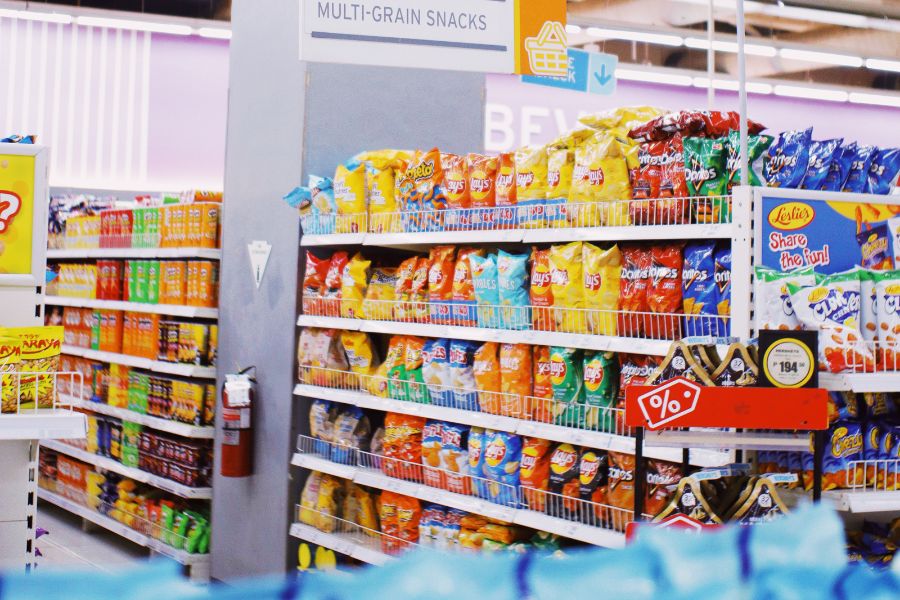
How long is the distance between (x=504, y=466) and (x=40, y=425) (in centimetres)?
188

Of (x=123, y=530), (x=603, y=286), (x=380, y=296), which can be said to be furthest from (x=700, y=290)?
(x=123, y=530)

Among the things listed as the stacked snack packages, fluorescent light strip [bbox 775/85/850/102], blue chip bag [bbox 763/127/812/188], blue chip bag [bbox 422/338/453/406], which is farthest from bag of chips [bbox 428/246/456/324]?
fluorescent light strip [bbox 775/85/850/102]

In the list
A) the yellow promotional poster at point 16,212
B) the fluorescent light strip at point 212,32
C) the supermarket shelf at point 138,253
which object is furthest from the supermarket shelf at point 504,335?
the fluorescent light strip at point 212,32

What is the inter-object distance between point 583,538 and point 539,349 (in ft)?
2.50

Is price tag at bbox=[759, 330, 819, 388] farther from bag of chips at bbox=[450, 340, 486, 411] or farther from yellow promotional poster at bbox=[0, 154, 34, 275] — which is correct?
yellow promotional poster at bbox=[0, 154, 34, 275]

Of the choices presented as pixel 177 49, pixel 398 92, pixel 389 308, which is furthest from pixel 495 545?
pixel 177 49

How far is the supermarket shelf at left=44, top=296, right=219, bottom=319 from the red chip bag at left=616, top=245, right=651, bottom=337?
299 cm

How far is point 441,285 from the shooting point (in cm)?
446

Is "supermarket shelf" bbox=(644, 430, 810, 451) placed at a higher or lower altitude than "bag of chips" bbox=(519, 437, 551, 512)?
higher

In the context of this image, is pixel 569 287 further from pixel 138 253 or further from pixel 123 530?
pixel 123 530

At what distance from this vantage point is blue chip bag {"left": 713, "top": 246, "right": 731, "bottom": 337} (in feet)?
10.6

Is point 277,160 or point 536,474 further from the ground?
point 277,160

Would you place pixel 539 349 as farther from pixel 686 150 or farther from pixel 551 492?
pixel 686 150

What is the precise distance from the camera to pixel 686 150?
11.1 feet
